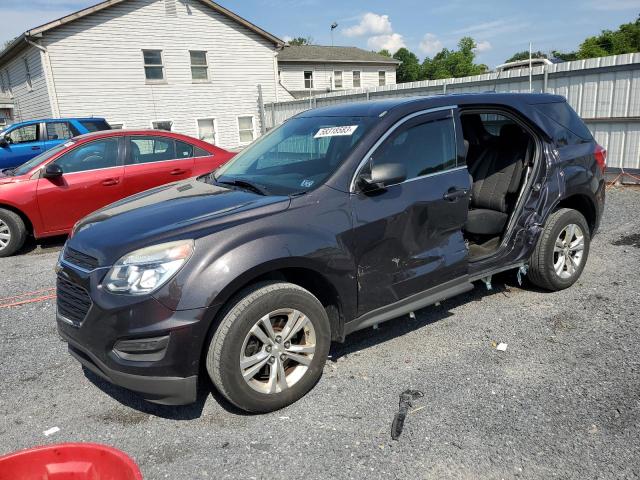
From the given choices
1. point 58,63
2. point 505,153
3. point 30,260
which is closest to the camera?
point 505,153

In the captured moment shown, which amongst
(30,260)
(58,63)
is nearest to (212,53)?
(58,63)

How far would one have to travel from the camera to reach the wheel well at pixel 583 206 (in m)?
4.75

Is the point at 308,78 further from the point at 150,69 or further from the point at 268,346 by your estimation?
the point at 268,346

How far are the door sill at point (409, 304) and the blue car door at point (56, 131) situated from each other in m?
11.5

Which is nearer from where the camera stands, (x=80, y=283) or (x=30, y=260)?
(x=80, y=283)

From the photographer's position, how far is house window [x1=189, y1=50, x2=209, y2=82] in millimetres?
22266

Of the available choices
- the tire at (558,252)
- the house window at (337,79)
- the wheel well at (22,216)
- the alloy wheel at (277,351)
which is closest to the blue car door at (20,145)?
the wheel well at (22,216)

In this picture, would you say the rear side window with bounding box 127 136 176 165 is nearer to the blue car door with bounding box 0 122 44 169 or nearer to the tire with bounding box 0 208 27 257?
the tire with bounding box 0 208 27 257

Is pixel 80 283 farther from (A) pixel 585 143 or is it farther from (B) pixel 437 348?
(A) pixel 585 143

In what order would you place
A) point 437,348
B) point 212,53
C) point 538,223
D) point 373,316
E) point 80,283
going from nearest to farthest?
point 80,283, point 373,316, point 437,348, point 538,223, point 212,53

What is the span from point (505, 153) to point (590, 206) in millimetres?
1004

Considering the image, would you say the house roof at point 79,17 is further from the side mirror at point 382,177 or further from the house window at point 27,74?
the side mirror at point 382,177

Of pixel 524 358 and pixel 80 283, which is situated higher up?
pixel 80 283

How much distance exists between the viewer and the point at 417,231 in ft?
11.6
